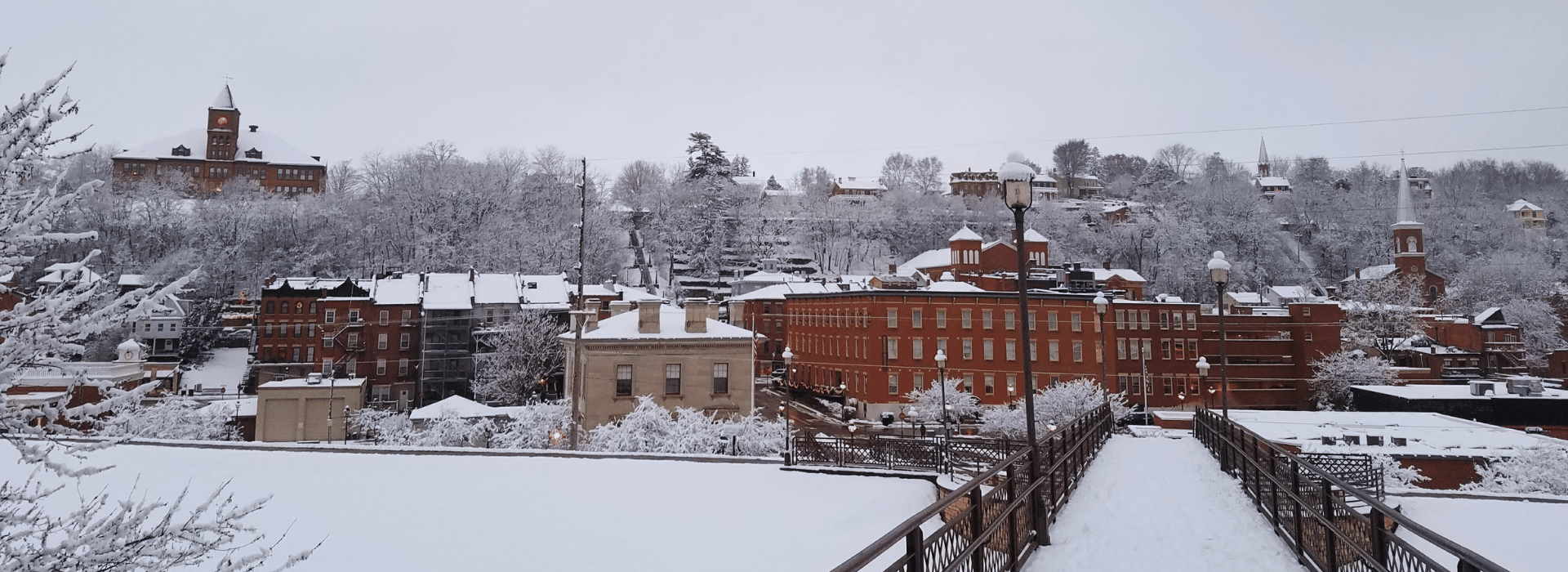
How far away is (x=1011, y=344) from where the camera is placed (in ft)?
177

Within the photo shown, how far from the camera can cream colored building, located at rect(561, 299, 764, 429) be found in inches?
1244

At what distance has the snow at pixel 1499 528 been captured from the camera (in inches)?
530

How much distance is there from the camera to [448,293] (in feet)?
180

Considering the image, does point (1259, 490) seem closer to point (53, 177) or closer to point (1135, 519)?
point (1135, 519)

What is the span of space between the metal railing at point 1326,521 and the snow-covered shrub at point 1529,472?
24327 mm

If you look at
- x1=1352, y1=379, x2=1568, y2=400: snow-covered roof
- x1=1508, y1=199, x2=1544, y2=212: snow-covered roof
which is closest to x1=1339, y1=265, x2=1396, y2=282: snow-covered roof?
x1=1352, y1=379, x2=1568, y2=400: snow-covered roof

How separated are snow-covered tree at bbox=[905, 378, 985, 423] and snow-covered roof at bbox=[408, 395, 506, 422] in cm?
2637

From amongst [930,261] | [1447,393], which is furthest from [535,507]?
[930,261]

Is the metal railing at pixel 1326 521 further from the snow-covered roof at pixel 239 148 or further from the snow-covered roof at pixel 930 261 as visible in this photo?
the snow-covered roof at pixel 239 148

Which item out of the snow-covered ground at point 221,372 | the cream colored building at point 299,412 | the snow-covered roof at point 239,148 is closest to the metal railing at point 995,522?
the cream colored building at point 299,412

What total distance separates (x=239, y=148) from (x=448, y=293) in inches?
2675

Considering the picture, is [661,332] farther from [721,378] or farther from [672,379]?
[721,378]

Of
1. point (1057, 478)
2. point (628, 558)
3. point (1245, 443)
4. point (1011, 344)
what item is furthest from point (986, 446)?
point (1011, 344)

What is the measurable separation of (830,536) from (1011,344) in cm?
4190
